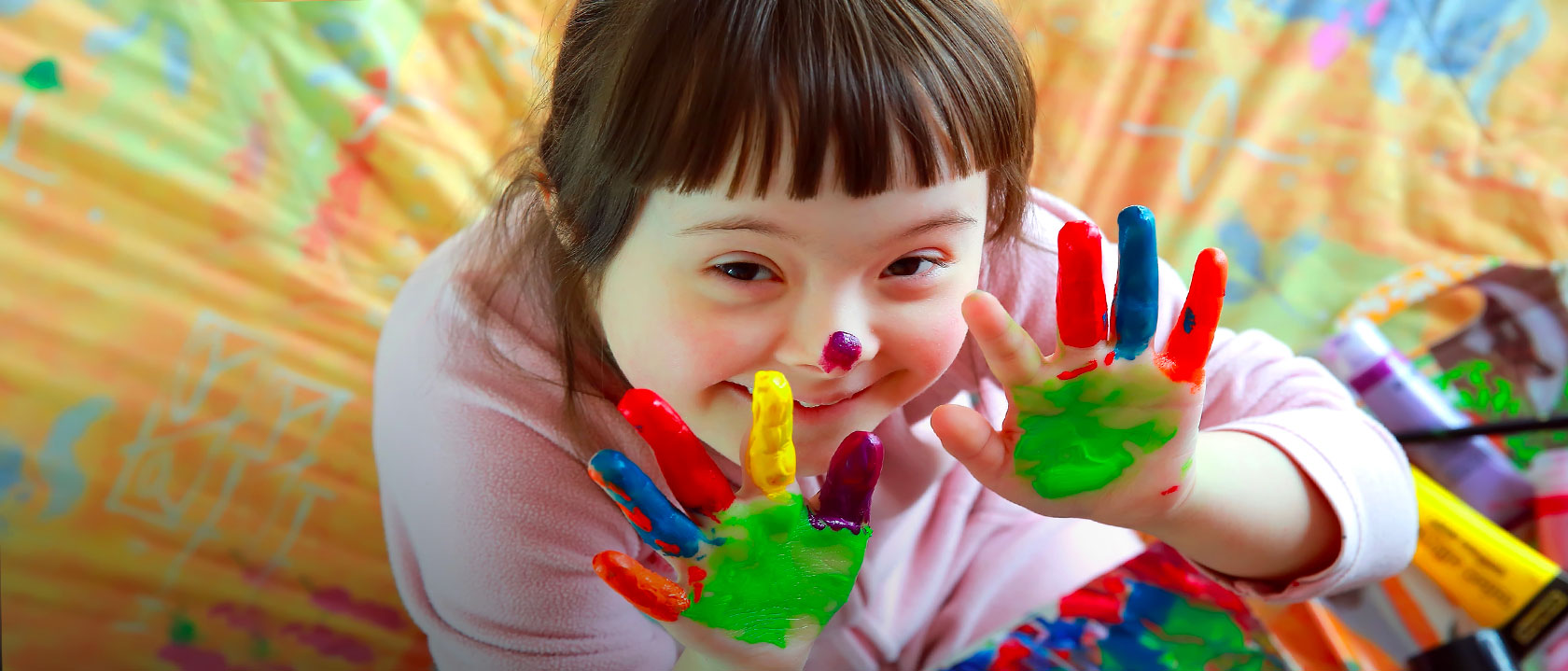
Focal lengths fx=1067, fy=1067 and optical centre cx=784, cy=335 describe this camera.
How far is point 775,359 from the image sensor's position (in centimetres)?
61

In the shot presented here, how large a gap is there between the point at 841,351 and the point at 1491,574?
754 mm

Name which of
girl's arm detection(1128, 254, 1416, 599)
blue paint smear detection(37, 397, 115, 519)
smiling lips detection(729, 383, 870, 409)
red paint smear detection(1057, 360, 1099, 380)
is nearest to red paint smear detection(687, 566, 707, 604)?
smiling lips detection(729, 383, 870, 409)

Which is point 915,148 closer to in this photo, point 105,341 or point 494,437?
point 494,437

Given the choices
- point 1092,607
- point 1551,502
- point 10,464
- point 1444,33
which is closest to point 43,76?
point 10,464

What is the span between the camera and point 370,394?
42.7 inches

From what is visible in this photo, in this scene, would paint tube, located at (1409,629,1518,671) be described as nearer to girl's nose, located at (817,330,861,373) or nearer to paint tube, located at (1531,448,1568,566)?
paint tube, located at (1531,448,1568,566)

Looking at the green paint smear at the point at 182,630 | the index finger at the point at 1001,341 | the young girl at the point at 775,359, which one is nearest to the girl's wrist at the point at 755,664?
the young girl at the point at 775,359

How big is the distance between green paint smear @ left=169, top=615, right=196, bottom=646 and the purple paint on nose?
722 millimetres

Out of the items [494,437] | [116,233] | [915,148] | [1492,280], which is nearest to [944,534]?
[494,437]

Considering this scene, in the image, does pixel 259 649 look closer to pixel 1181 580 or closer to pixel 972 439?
pixel 972 439

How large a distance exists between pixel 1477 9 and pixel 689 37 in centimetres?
136

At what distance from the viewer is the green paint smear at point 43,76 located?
42.1 inches

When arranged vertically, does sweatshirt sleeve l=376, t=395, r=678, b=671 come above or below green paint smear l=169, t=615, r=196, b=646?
above

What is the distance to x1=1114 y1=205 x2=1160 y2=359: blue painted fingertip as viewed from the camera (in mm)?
538
